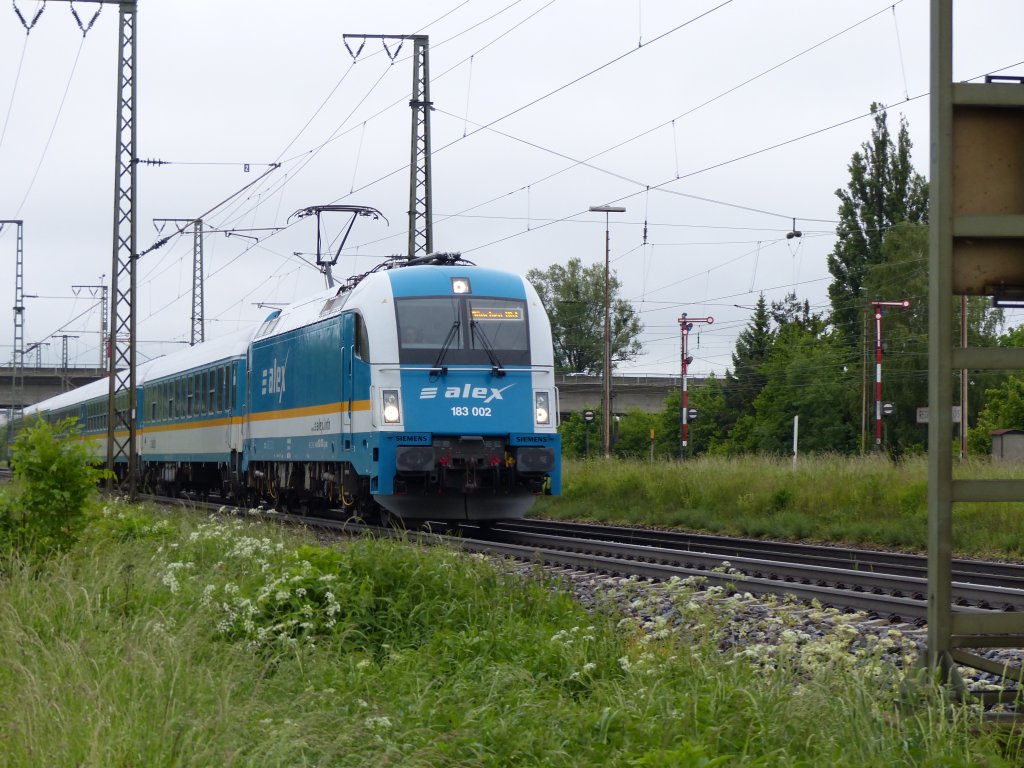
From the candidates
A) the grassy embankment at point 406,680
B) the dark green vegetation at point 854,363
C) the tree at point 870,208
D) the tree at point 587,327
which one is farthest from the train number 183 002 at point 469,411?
the tree at point 587,327

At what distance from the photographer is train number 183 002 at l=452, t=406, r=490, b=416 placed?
53.3 ft

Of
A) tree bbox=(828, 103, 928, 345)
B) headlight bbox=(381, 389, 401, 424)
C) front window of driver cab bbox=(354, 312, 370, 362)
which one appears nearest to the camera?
headlight bbox=(381, 389, 401, 424)

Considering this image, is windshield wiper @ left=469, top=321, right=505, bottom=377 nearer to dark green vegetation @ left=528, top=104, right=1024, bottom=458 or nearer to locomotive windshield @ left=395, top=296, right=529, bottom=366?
locomotive windshield @ left=395, top=296, right=529, bottom=366

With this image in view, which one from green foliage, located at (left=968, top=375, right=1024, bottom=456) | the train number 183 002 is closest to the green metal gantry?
the train number 183 002

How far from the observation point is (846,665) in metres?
5.94

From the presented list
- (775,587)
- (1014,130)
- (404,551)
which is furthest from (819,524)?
(1014,130)

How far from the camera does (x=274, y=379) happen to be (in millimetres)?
21125

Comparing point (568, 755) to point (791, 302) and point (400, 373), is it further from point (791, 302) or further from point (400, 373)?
point (791, 302)

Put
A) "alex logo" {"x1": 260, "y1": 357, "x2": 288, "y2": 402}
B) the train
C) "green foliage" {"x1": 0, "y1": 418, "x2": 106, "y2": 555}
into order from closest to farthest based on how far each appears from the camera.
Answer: "green foliage" {"x1": 0, "y1": 418, "x2": 106, "y2": 555}, the train, "alex logo" {"x1": 260, "y1": 357, "x2": 288, "y2": 402}

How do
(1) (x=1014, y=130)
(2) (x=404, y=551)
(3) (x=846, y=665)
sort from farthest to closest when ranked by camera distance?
1. (2) (x=404, y=551)
2. (3) (x=846, y=665)
3. (1) (x=1014, y=130)

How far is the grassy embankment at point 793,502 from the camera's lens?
16.2 metres

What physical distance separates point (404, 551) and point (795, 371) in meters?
53.2

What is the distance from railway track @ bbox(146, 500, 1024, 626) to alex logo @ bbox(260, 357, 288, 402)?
271cm

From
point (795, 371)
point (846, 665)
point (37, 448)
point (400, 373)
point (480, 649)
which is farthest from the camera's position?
point (795, 371)
